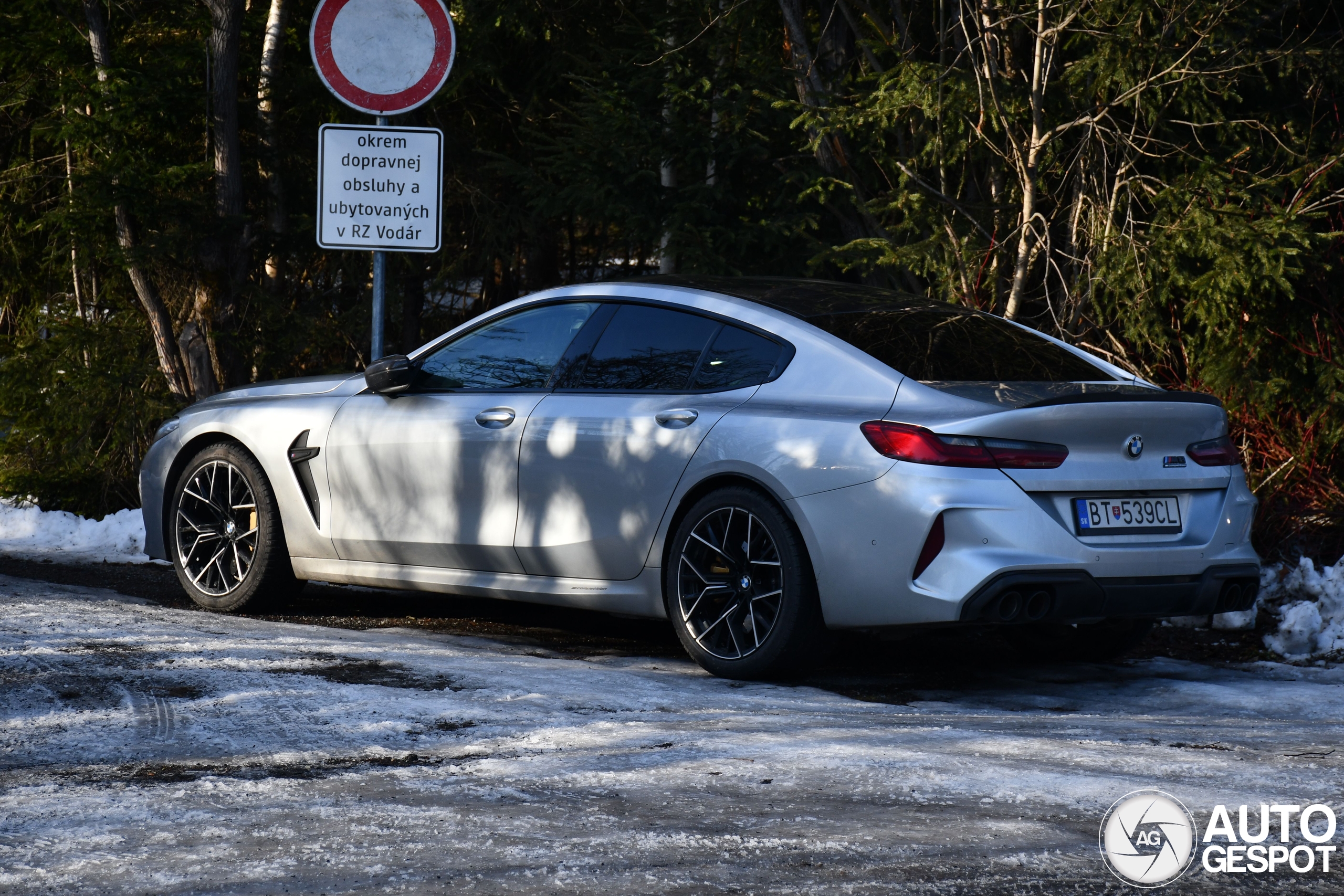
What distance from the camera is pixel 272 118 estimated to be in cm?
1112

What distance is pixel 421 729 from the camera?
168 inches

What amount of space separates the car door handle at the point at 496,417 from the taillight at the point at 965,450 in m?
1.74

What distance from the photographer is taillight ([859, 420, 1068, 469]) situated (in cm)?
489

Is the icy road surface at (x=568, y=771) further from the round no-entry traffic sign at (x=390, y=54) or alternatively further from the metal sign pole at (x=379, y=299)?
the round no-entry traffic sign at (x=390, y=54)

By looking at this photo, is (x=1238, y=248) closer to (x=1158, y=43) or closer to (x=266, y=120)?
(x=1158, y=43)

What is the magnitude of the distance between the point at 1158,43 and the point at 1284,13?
1111mm

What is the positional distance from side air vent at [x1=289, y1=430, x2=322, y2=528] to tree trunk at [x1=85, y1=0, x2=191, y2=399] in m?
4.25

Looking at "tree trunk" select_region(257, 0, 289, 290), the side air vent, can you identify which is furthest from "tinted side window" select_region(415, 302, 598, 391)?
"tree trunk" select_region(257, 0, 289, 290)

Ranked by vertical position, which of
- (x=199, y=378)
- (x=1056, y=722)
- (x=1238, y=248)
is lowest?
(x=1056, y=722)

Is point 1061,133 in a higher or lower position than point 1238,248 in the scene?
higher

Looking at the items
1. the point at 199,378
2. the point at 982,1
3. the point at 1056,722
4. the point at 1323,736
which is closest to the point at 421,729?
the point at 1056,722

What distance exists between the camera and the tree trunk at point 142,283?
10328 mm

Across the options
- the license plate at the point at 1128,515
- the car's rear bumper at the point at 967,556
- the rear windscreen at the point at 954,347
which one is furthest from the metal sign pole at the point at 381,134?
the license plate at the point at 1128,515

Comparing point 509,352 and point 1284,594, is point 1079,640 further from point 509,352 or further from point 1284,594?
point 509,352
